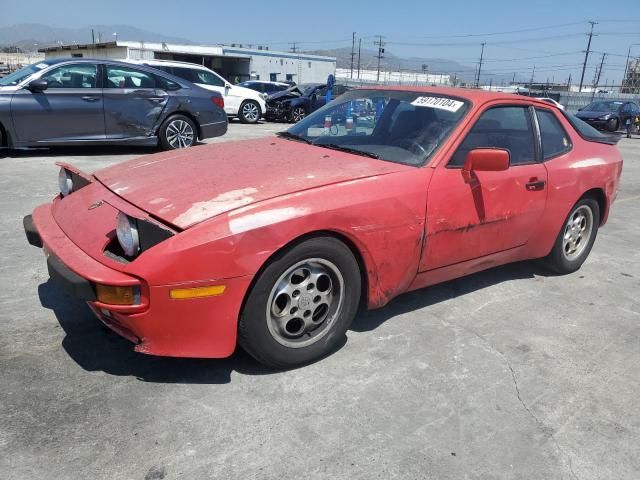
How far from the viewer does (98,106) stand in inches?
314

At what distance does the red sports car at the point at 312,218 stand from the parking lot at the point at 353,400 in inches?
9.9

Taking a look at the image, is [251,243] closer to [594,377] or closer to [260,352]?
[260,352]

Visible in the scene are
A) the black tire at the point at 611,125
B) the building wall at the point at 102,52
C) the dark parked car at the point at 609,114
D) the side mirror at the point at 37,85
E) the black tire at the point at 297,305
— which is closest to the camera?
the black tire at the point at 297,305

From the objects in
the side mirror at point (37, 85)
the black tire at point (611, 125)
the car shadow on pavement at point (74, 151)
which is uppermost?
the side mirror at point (37, 85)

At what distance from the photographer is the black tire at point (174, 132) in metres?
Answer: 8.66

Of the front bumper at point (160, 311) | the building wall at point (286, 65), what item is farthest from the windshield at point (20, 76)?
the building wall at point (286, 65)

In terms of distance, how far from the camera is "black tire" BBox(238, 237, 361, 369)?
248 cm

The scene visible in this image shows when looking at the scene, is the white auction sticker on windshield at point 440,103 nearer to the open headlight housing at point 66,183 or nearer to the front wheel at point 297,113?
the open headlight housing at point 66,183

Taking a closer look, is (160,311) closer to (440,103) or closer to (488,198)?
(488,198)

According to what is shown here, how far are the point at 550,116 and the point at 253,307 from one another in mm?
2948

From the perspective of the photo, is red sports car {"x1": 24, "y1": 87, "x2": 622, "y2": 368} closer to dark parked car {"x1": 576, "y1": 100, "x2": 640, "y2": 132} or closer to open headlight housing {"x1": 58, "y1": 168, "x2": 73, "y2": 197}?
open headlight housing {"x1": 58, "y1": 168, "x2": 73, "y2": 197}

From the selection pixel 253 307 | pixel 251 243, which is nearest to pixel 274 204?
pixel 251 243

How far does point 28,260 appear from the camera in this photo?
13.0ft

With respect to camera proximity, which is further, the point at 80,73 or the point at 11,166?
→ the point at 80,73
